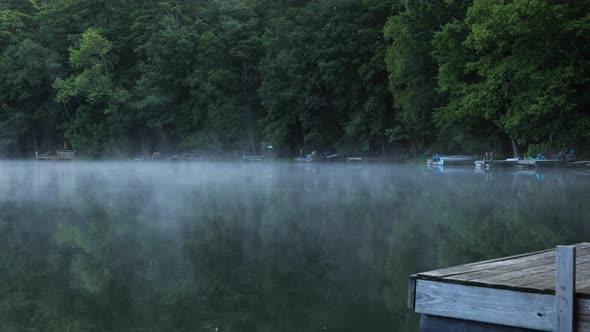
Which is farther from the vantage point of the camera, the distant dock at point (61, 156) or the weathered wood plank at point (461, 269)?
the distant dock at point (61, 156)

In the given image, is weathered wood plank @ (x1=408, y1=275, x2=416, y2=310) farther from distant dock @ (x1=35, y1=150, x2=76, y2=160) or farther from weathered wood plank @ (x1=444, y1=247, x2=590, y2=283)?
distant dock @ (x1=35, y1=150, x2=76, y2=160)

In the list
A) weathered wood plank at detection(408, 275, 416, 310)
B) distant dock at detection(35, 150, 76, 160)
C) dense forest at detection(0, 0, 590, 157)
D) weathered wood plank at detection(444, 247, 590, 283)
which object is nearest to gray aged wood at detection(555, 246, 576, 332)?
weathered wood plank at detection(444, 247, 590, 283)

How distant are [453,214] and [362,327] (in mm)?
8750

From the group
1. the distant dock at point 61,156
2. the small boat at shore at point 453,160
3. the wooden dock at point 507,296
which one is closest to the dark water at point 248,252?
the wooden dock at point 507,296

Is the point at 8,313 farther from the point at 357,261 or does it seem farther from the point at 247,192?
the point at 247,192

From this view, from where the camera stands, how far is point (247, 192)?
71.1 ft

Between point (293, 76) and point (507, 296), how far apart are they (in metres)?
52.5

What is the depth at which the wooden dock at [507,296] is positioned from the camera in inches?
169

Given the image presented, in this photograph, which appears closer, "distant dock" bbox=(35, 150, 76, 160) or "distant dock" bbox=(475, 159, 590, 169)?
"distant dock" bbox=(475, 159, 590, 169)

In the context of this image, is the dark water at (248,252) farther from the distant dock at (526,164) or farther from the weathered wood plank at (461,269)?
the distant dock at (526,164)

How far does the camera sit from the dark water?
22.0 ft

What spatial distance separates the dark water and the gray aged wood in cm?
218

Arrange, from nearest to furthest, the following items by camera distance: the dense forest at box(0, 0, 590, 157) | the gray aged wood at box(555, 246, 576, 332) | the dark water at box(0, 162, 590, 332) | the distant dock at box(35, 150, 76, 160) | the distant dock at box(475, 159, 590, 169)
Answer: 1. the gray aged wood at box(555, 246, 576, 332)
2. the dark water at box(0, 162, 590, 332)
3. the distant dock at box(475, 159, 590, 169)
4. the dense forest at box(0, 0, 590, 157)
5. the distant dock at box(35, 150, 76, 160)

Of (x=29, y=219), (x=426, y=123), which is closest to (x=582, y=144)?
(x=426, y=123)
